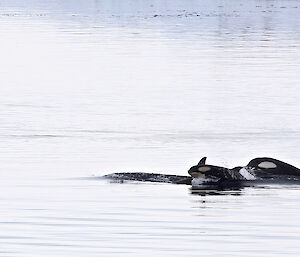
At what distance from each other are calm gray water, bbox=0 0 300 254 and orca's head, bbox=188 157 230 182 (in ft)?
2.03

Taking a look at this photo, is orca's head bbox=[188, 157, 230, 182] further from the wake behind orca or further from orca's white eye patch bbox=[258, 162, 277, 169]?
orca's white eye patch bbox=[258, 162, 277, 169]

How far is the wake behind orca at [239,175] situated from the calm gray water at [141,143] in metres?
0.51

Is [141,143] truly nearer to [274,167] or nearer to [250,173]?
[250,173]

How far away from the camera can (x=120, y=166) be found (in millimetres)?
31109

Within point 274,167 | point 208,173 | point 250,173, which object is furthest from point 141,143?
point 208,173

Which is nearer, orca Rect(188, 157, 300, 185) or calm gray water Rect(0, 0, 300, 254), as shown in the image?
calm gray water Rect(0, 0, 300, 254)

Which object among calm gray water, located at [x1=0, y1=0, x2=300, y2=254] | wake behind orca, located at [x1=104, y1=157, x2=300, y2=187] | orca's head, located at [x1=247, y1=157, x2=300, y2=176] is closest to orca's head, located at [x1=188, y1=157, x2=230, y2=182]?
wake behind orca, located at [x1=104, y1=157, x2=300, y2=187]

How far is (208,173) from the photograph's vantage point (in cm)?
2833

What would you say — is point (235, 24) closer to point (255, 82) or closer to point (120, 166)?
point (255, 82)

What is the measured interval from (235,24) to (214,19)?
28.9 feet

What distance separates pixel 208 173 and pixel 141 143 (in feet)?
23.4

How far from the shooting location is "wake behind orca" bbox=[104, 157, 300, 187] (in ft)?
92.8

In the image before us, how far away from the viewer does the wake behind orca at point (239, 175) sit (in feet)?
92.8

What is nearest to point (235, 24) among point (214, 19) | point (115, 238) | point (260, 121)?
point (214, 19)
